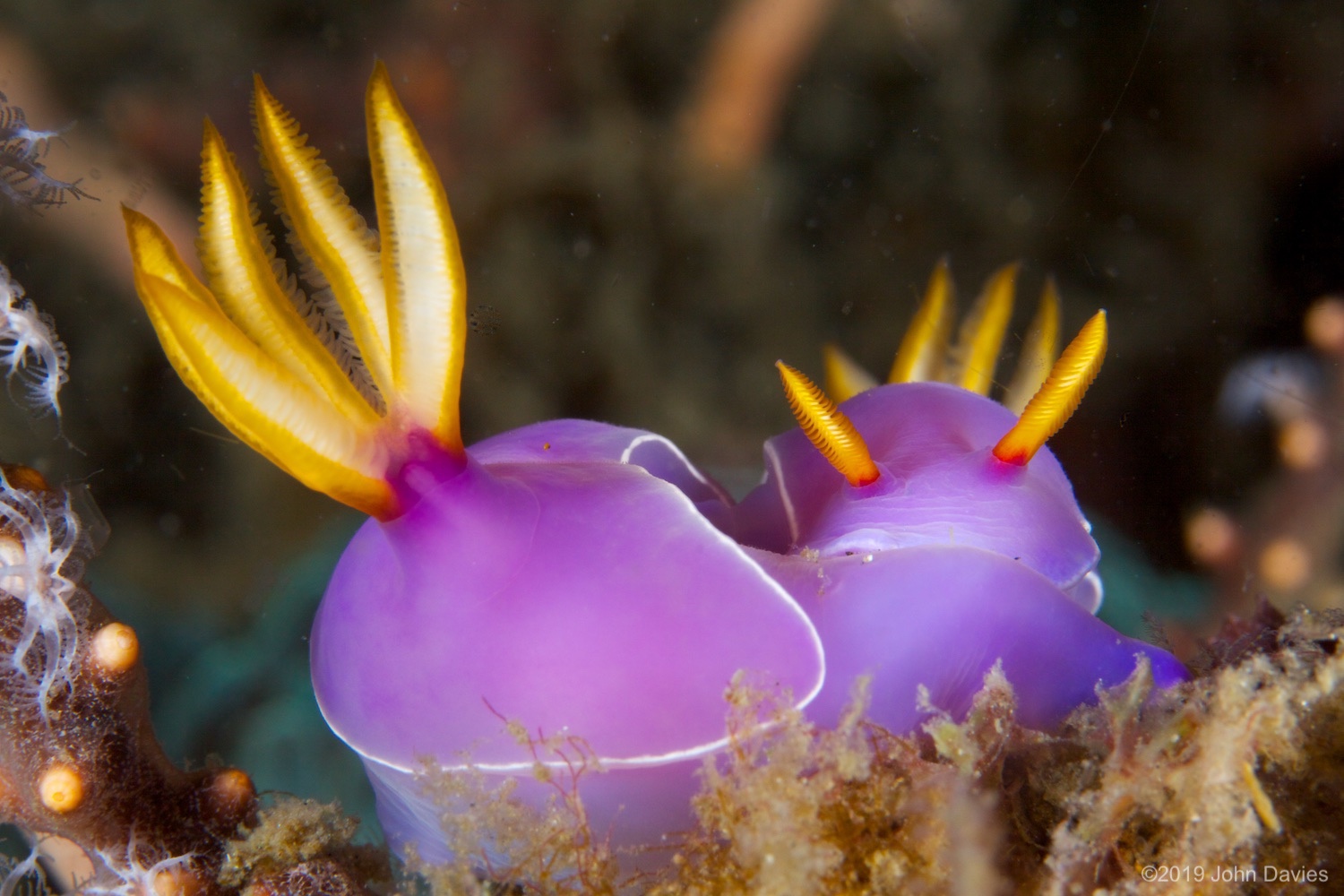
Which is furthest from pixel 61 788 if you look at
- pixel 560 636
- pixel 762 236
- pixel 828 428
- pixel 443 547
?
pixel 762 236

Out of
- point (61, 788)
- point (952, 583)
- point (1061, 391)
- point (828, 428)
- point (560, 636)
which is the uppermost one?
point (1061, 391)

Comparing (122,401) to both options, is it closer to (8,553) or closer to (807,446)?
(8,553)

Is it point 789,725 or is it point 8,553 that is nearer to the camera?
point 789,725

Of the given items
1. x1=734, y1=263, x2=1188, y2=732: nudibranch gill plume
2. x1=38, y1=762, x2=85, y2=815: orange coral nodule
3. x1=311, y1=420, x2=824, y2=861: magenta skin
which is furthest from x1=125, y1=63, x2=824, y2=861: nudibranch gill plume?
x1=38, y1=762, x2=85, y2=815: orange coral nodule

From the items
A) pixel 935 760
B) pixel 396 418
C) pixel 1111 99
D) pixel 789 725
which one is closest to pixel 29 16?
pixel 396 418

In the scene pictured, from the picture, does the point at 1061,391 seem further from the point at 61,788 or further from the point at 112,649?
the point at 61,788

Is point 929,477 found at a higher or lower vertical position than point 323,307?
lower

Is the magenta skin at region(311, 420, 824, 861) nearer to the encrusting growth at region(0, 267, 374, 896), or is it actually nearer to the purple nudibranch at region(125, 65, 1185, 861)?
the purple nudibranch at region(125, 65, 1185, 861)
